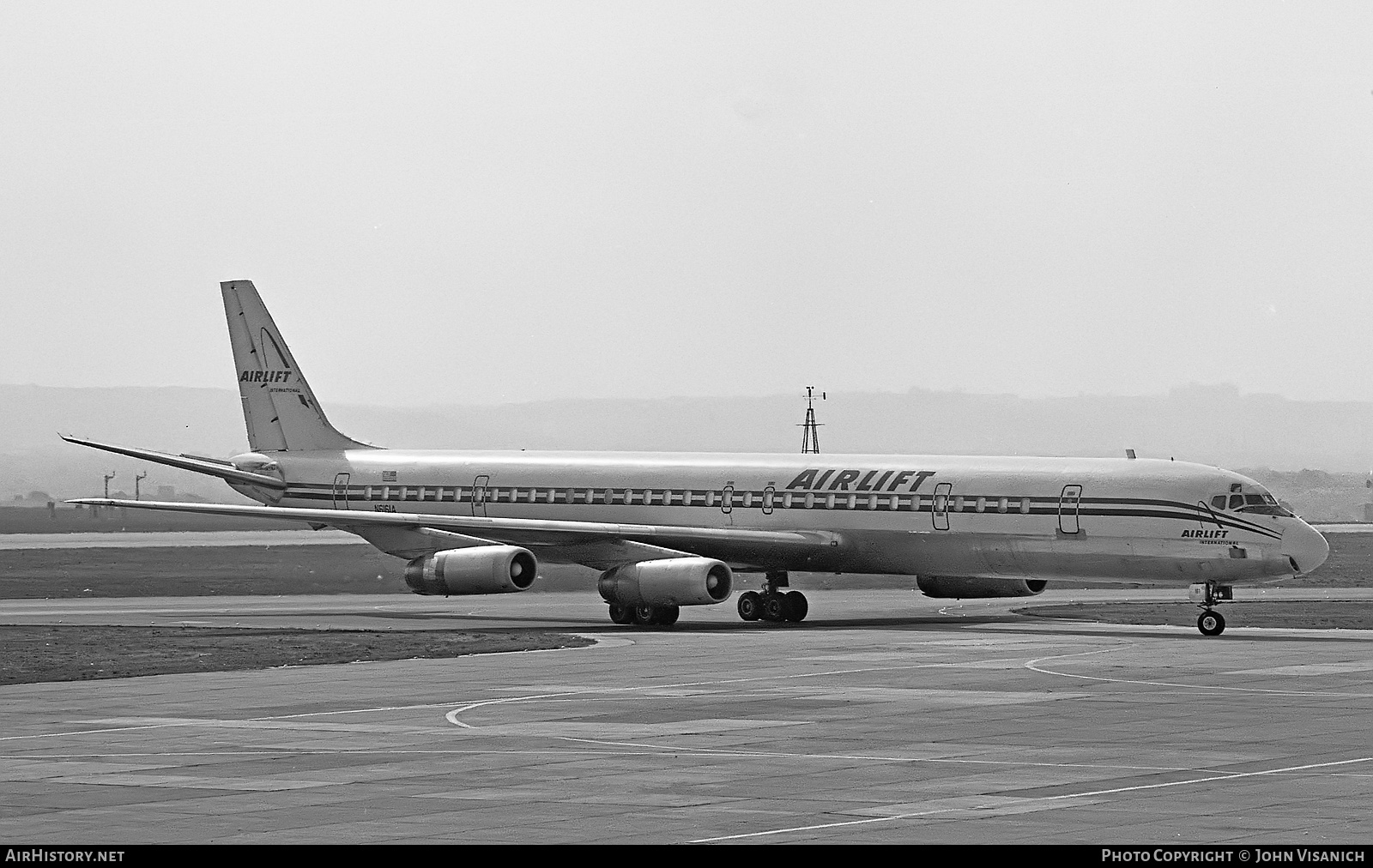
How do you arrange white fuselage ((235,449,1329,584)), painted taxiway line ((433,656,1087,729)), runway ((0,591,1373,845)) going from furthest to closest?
white fuselage ((235,449,1329,584)) < painted taxiway line ((433,656,1087,729)) < runway ((0,591,1373,845))

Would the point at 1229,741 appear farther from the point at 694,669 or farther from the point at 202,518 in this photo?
the point at 202,518

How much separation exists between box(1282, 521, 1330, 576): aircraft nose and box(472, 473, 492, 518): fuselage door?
21576 millimetres

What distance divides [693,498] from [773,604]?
3.37 m

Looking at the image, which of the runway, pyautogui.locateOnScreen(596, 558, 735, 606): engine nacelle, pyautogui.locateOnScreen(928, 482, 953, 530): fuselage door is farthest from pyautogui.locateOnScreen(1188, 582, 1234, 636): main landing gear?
pyautogui.locateOnScreen(596, 558, 735, 606): engine nacelle

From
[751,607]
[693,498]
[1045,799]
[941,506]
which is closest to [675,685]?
[1045,799]

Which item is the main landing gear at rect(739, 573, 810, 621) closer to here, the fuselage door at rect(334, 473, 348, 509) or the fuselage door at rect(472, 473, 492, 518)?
the fuselage door at rect(472, 473, 492, 518)

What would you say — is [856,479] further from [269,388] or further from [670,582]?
[269,388]

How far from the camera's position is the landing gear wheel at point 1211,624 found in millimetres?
47469

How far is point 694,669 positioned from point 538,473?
68.6 feet

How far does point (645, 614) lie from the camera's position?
53344 mm

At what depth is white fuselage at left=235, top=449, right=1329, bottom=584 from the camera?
49031 millimetres

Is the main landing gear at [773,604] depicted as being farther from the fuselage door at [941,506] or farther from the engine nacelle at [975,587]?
the fuselage door at [941,506]

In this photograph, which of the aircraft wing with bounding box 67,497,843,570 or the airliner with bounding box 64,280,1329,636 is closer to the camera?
the airliner with bounding box 64,280,1329,636

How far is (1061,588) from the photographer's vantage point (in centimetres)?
7475
